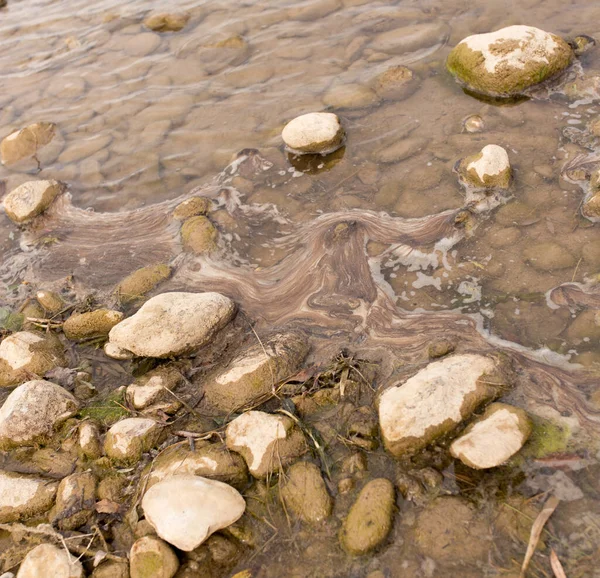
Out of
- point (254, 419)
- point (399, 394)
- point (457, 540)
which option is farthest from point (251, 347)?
point (457, 540)

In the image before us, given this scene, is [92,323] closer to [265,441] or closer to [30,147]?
[265,441]

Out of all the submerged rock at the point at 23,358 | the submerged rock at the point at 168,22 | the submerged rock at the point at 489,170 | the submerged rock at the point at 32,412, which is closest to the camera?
the submerged rock at the point at 32,412

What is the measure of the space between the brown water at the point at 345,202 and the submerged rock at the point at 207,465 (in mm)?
389

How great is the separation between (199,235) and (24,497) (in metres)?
2.68

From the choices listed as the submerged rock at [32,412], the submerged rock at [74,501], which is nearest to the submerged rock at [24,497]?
the submerged rock at [74,501]

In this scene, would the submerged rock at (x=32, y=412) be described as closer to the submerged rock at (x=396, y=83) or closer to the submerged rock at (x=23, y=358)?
the submerged rock at (x=23, y=358)

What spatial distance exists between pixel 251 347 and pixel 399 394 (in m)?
1.30

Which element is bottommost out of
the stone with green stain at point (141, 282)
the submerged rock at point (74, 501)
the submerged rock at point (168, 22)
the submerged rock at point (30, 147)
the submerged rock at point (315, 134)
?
the submerged rock at point (74, 501)

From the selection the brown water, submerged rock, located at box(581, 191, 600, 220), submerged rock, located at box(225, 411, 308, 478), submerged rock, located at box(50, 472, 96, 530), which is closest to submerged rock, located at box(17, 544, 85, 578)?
submerged rock, located at box(50, 472, 96, 530)

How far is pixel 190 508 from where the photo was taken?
282cm

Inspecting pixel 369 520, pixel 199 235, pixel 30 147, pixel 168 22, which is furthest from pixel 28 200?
pixel 369 520

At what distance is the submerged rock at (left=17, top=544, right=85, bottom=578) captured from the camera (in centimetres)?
280

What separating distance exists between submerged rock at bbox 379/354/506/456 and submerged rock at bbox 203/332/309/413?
0.80 meters

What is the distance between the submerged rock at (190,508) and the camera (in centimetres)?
277
